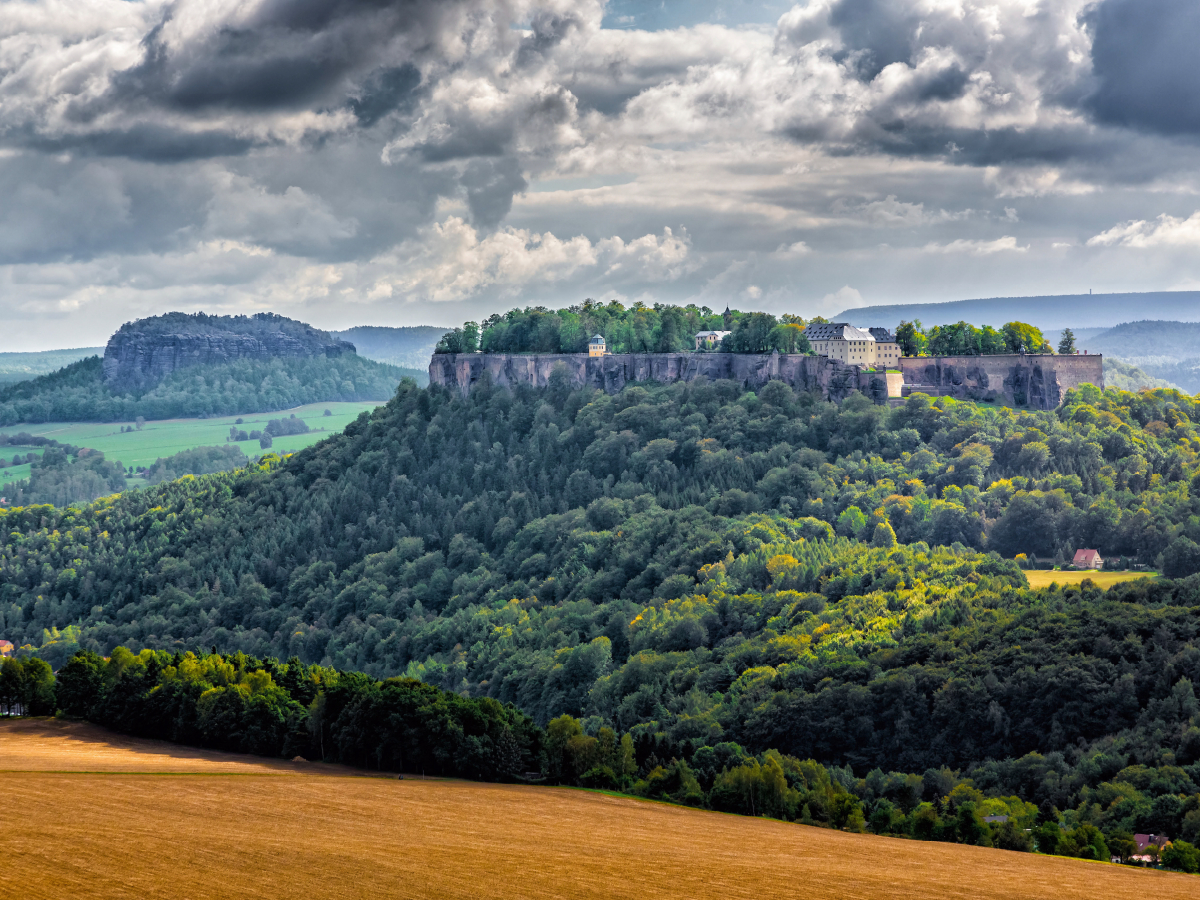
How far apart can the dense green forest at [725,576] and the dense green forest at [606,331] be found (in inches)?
274

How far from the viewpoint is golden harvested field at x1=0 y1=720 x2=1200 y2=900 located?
34625 millimetres

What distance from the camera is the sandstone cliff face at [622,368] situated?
406 ft

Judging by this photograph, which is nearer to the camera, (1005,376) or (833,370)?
(833,370)

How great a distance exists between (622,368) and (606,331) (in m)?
6.63

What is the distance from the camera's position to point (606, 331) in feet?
441

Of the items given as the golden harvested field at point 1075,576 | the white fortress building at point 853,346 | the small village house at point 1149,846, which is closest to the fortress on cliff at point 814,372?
the white fortress building at point 853,346

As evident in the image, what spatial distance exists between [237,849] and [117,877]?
4.22 metres

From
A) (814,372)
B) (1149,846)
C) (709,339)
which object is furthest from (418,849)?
(709,339)

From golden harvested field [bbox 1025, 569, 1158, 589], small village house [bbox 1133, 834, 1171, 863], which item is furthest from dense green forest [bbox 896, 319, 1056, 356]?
small village house [bbox 1133, 834, 1171, 863]

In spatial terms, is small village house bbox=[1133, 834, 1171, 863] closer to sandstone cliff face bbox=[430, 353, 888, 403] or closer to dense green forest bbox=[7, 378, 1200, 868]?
dense green forest bbox=[7, 378, 1200, 868]

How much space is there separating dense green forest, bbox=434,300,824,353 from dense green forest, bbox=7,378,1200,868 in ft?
22.8

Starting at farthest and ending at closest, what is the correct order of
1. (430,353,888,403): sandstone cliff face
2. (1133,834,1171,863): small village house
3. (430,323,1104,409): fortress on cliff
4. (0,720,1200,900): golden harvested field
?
(430,353,888,403): sandstone cliff face
(430,323,1104,409): fortress on cliff
(1133,834,1171,863): small village house
(0,720,1200,900): golden harvested field

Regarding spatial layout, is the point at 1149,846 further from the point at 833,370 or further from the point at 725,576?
the point at 833,370

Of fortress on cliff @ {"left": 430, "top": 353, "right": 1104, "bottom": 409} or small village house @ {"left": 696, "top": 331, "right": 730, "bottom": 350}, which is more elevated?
small village house @ {"left": 696, "top": 331, "right": 730, "bottom": 350}
